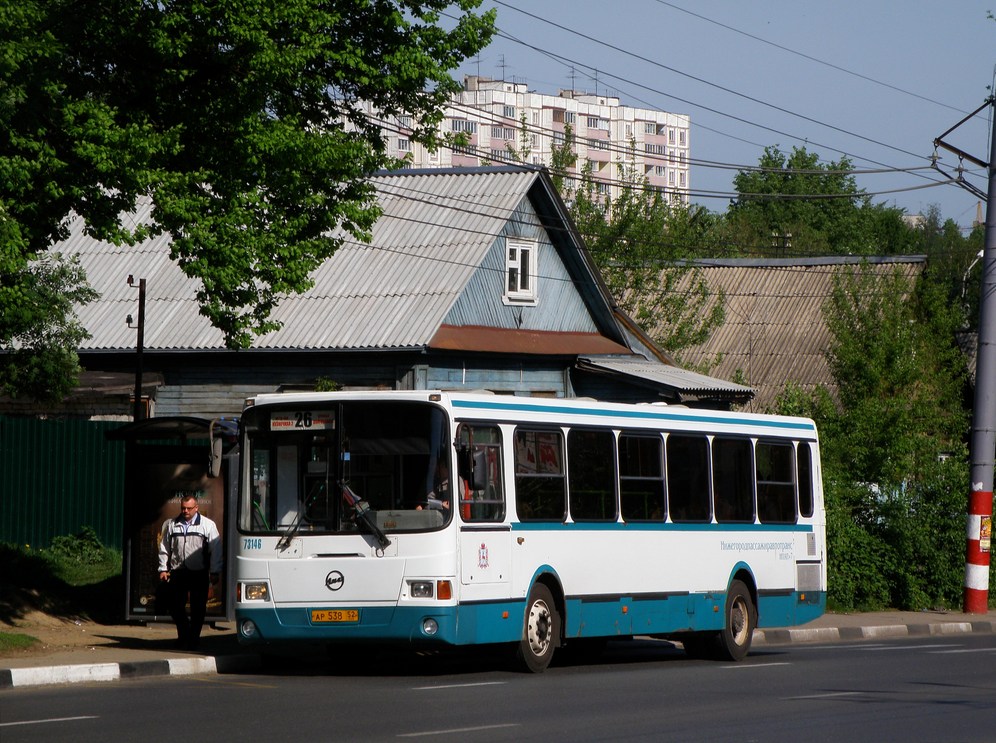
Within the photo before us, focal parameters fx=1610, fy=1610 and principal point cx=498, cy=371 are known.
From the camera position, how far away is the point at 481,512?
15.2 metres

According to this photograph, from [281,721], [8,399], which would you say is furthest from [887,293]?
[281,721]

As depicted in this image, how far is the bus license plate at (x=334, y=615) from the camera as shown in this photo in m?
14.9

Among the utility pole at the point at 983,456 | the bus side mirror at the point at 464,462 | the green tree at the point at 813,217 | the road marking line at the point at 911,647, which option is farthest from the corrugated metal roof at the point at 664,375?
the green tree at the point at 813,217

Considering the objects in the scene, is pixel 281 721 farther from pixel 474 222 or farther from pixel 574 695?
pixel 474 222

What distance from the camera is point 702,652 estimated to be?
19.1 m

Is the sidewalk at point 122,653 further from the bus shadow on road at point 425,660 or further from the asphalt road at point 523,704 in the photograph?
the bus shadow on road at point 425,660

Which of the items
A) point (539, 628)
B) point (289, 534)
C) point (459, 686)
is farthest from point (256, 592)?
point (539, 628)

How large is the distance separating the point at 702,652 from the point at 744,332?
32.0 m

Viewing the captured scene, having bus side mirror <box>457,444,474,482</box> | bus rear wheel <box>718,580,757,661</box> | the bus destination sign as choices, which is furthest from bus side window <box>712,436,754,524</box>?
the bus destination sign

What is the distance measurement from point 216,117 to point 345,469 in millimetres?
5023

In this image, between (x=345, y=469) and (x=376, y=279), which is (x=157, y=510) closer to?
(x=345, y=469)

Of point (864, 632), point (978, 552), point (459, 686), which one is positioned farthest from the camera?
point (978, 552)

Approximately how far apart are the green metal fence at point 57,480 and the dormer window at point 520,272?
10.8 m

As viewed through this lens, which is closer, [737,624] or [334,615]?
[334,615]
